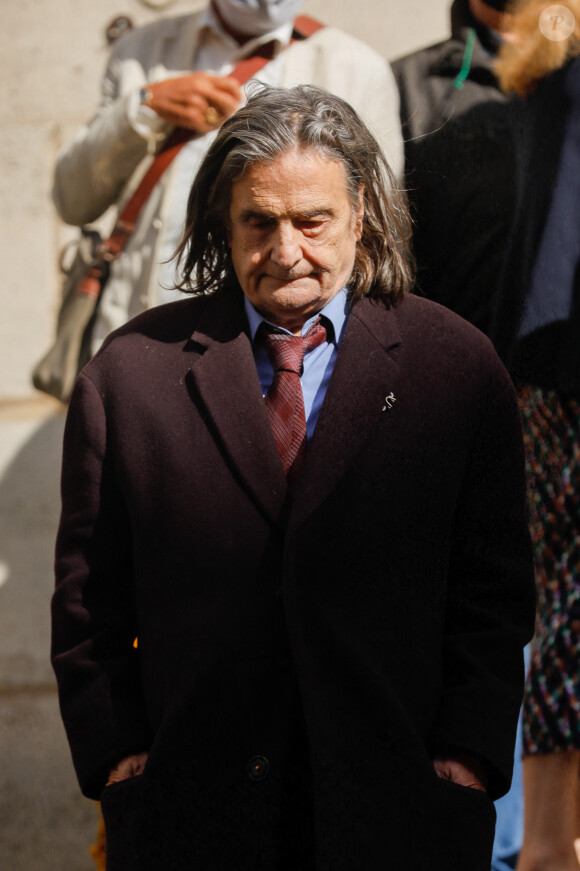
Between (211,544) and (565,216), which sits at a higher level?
(565,216)

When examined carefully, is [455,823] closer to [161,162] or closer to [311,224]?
[311,224]

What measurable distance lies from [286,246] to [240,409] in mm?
285

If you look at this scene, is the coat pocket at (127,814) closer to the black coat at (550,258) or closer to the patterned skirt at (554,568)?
the patterned skirt at (554,568)

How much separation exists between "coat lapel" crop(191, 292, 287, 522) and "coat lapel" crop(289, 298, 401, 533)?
5cm

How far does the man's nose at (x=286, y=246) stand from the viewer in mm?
1865

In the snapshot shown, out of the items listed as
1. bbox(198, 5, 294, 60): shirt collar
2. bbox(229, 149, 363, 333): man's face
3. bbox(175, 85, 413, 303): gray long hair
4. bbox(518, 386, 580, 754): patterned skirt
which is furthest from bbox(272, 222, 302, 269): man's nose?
bbox(198, 5, 294, 60): shirt collar

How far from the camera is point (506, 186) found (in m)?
2.48

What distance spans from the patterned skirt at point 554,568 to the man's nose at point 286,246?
28.5 inches

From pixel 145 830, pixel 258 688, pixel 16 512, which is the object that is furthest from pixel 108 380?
pixel 16 512

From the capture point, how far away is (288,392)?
193cm

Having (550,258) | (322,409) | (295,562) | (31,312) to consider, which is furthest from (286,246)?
(31,312)

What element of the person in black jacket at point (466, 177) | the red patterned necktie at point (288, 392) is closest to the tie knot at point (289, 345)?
the red patterned necktie at point (288, 392)

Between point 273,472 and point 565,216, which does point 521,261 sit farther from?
point 273,472

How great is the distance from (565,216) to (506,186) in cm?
23
